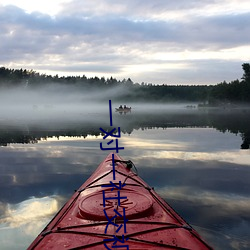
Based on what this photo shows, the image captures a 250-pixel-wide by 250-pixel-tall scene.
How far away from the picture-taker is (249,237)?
6.72 m

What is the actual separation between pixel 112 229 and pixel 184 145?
1563 cm

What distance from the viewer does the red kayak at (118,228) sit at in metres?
4.33

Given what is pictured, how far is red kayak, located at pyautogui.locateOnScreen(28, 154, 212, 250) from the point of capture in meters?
4.33

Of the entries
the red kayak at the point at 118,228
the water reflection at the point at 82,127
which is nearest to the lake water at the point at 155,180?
the red kayak at the point at 118,228

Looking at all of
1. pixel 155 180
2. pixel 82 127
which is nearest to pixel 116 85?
pixel 82 127

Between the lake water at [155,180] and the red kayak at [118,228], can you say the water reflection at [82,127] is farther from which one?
the red kayak at [118,228]

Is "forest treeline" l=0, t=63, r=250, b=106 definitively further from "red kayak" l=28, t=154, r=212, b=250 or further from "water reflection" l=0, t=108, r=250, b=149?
"red kayak" l=28, t=154, r=212, b=250

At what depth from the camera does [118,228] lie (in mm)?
4559

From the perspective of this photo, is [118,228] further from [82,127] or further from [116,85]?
[116,85]

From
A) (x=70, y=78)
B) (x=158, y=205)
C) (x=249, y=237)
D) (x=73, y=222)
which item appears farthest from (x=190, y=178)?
(x=70, y=78)

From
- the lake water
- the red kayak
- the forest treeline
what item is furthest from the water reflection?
the forest treeline

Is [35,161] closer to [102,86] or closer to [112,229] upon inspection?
[112,229]

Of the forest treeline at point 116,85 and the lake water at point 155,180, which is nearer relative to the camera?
the lake water at point 155,180

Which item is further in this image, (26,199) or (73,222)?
(26,199)
